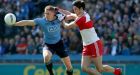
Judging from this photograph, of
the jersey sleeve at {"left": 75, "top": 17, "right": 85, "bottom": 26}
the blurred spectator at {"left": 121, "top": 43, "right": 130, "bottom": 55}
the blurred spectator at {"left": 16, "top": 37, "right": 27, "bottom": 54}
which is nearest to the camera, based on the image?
the jersey sleeve at {"left": 75, "top": 17, "right": 85, "bottom": 26}

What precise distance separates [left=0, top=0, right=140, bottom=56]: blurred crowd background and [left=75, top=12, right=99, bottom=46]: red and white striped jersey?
5992 millimetres

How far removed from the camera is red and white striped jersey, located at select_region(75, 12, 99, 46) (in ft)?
56.4

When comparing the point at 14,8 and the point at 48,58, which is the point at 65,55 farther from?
the point at 14,8

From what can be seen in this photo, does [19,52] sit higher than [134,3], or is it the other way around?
[134,3]

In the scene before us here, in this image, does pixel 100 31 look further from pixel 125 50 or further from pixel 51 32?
pixel 51 32

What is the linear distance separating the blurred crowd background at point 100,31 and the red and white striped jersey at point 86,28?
599 cm

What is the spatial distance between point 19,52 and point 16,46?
327 mm

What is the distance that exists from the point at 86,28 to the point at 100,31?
7.40 meters

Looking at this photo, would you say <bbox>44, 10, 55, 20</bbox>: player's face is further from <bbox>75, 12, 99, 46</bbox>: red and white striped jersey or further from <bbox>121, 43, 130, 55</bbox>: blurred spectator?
<bbox>121, 43, 130, 55</bbox>: blurred spectator

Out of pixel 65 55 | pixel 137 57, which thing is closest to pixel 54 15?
pixel 65 55

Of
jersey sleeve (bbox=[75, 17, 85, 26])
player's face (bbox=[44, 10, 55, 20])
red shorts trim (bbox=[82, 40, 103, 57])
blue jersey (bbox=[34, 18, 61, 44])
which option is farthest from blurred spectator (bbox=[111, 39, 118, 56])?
jersey sleeve (bbox=[75, 17, 85, 26])

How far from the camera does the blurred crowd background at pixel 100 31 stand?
77.9ft

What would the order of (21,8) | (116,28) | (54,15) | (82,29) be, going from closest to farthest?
1. (82,29)
2. (54,15)
3. (116,28)
4. (21,8)

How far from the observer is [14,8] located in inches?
1071
